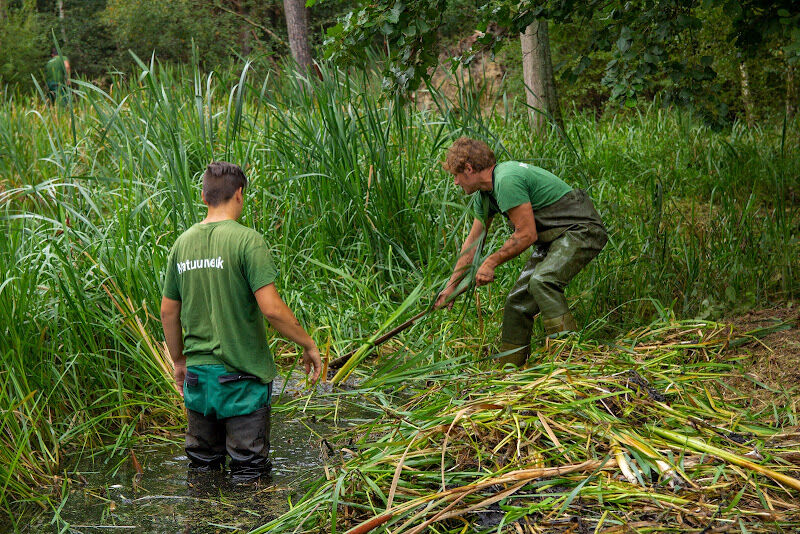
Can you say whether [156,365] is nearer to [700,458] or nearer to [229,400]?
[229,400]

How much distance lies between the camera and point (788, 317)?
468 cm

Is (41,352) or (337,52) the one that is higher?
(337,52)

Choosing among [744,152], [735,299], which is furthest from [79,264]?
[744,152]

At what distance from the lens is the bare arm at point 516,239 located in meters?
4.52

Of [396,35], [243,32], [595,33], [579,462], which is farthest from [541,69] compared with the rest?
[243,32]

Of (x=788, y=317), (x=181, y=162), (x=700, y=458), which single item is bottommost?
(x=788, y=317)

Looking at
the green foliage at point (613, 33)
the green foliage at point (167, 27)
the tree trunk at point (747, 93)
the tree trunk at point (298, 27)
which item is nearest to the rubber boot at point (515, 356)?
the green foliage at point (613, 33)

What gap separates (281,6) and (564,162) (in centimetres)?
1944

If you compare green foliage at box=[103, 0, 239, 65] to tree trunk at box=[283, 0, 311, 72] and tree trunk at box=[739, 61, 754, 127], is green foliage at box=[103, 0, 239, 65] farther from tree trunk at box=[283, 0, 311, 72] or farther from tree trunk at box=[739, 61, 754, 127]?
tree trunk at box=[739, 61, 754, 127]

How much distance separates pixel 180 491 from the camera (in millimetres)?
3488

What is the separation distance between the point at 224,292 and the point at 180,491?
3.00 ft

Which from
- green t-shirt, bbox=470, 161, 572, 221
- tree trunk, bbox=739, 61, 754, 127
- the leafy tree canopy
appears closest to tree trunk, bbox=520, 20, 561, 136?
the leafy tree canopy

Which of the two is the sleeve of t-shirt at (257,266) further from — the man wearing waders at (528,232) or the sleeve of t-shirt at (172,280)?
the man wearing waders at (528,232)

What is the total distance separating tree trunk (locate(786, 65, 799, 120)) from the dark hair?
23.8 feet
